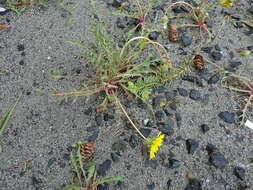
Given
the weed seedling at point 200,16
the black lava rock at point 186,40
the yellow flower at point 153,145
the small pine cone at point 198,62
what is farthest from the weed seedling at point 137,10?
the yellow flower at point 153,145

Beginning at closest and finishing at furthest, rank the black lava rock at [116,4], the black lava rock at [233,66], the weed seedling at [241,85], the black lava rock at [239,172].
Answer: the black lava rock at [239,172] → the weed seedling at [241,85] → the black lava rock at [233,66] → the black lava rock at [116,4]

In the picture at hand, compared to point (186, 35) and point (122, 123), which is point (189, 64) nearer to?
point (186, 35)

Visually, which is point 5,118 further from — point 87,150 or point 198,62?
point 198,62

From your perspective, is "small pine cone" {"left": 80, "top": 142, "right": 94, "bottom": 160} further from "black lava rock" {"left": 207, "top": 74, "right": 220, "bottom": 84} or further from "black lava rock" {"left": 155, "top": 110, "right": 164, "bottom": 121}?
"black lava rock" {"left": 207, "top": 74, "right": 220, "bottom": 84}

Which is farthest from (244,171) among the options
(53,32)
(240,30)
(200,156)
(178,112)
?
(53,32)

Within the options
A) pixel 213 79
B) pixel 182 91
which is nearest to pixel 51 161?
pixel 182 91

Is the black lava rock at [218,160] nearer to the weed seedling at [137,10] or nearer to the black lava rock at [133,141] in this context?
the black lava rock at [133,141]
